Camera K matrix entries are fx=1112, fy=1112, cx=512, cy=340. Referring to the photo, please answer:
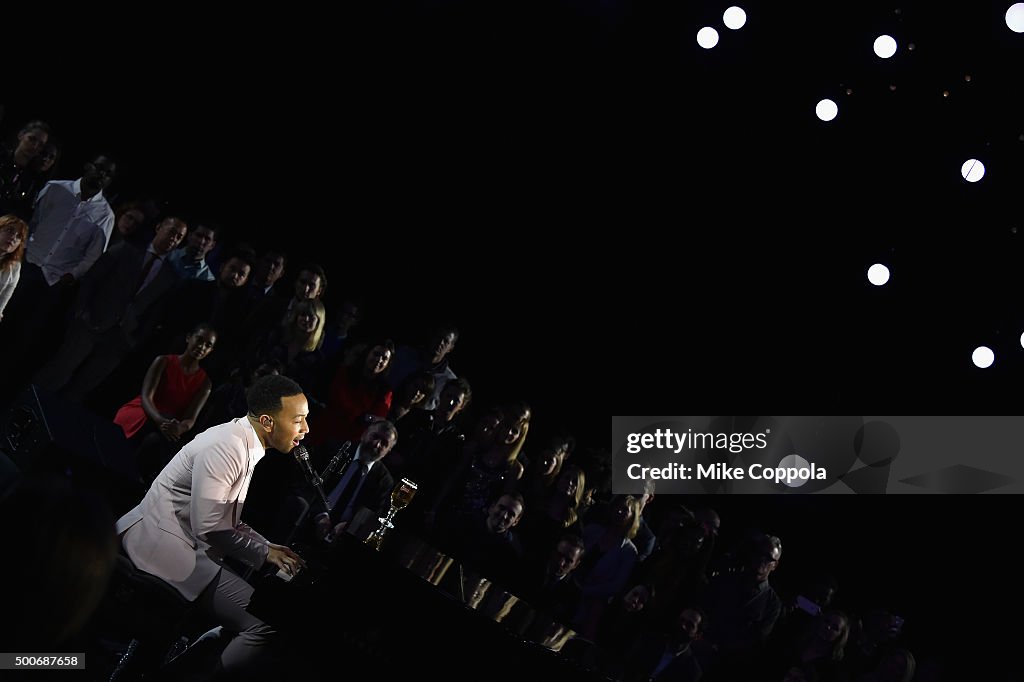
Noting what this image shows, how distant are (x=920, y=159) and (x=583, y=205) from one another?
2.25m

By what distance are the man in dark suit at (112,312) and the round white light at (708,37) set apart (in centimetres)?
341

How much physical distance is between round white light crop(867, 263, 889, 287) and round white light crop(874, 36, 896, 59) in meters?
1.27

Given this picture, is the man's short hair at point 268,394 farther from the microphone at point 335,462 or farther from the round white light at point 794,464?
the round white light at point 794,464

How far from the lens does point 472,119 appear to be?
25.4 feet

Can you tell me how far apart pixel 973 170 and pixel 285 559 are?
193 inches

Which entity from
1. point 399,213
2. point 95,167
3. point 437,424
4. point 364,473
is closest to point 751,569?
point 437,424

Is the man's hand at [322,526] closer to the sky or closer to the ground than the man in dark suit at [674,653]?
closer to the ground

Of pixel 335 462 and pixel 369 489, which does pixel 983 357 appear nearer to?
pixel 369 489

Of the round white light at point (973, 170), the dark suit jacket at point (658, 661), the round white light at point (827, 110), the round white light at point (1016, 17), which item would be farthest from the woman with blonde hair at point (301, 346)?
the round white light at point (1016, 17)

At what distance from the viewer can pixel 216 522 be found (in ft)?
11.8

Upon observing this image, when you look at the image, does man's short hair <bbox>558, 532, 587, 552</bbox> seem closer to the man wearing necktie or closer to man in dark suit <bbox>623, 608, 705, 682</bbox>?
man in dark suit <bbox>623, 608, 705, 682</bbox>

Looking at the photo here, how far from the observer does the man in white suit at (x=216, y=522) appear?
11.7 feet

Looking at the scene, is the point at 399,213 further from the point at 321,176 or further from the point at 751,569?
the point at 751,569

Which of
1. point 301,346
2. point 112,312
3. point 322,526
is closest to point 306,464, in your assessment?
point 322,526
